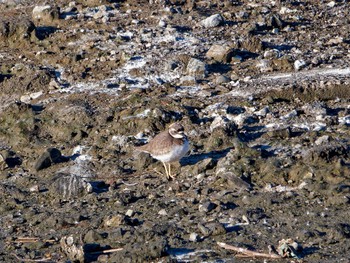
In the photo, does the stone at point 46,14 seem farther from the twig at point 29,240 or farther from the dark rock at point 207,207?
the dark rock at point 207,207

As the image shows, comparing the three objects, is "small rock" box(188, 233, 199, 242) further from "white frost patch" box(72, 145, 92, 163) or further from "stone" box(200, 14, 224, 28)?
"stone" box(200, 14, 224, 28)

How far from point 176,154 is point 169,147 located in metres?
0.13

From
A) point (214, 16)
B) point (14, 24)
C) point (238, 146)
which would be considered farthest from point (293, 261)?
point (14, 24)

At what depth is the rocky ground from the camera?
941 cm

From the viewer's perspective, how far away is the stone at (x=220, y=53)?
14.2 meters

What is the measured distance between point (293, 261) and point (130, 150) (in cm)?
403

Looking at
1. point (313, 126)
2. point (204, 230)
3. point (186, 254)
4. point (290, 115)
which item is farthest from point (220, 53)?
point (186, 254)

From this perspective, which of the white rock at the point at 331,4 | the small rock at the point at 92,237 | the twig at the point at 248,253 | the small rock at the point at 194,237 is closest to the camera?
the twig at the point at 248,253

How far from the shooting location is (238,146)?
37.0 feet

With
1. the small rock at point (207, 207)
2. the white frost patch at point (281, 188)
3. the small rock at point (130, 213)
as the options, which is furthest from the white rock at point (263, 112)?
the small rock at point (130, 213)

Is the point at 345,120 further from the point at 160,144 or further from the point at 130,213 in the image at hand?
→ the point at 130,213

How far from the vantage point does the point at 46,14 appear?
1628cm

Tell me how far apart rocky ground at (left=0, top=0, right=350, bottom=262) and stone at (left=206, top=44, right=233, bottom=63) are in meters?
Answer: 0.03

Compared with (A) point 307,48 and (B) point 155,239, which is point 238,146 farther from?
(A) point 307,48
